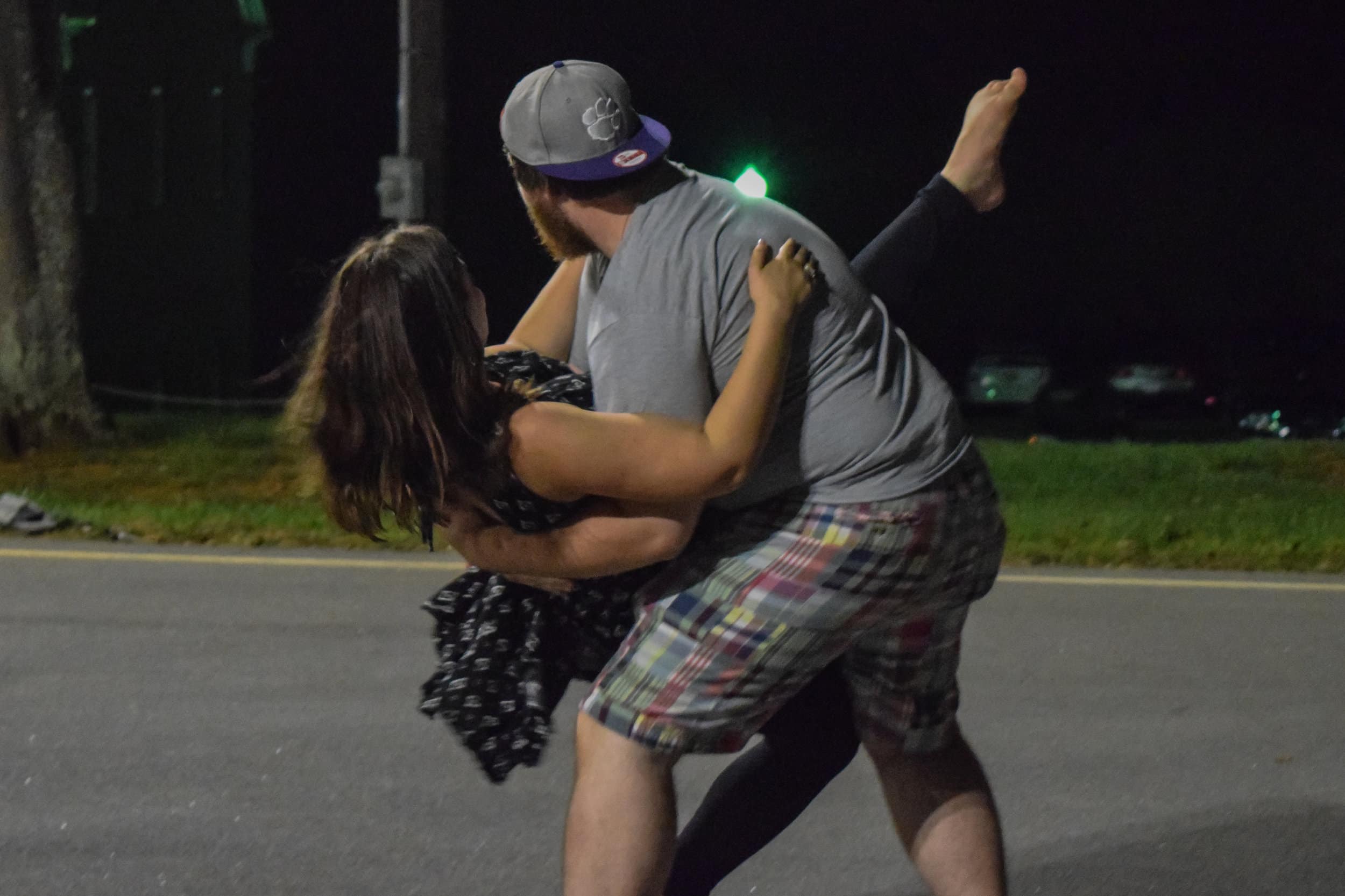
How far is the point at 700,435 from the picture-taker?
257 cm

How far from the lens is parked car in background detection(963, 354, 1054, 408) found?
29719 mm

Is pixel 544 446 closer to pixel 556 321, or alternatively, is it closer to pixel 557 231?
pixel 557 231

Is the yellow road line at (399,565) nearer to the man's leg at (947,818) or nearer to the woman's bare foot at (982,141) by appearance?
the woman's bare foot at (982,141)

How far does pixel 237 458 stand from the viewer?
13.9 meters

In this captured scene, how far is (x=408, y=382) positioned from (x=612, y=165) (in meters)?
0.41

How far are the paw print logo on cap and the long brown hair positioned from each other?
27cm

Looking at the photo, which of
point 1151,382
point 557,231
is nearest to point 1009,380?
point 1151,382

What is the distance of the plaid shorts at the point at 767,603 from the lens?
8.84 feet

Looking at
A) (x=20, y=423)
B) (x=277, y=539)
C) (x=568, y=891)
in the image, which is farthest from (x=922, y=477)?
(x=20, y=423)

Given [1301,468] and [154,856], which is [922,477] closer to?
[154,856]

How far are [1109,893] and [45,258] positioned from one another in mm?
12775

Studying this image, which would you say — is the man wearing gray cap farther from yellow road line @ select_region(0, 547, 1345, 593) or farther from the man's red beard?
yellow road line @ select_region(0, 547, 1345, 593)

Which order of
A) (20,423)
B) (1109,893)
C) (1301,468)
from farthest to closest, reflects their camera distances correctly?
(20,423) → (1301,468) → (1109,893)

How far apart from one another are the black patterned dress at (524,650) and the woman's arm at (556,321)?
191 millimetres
